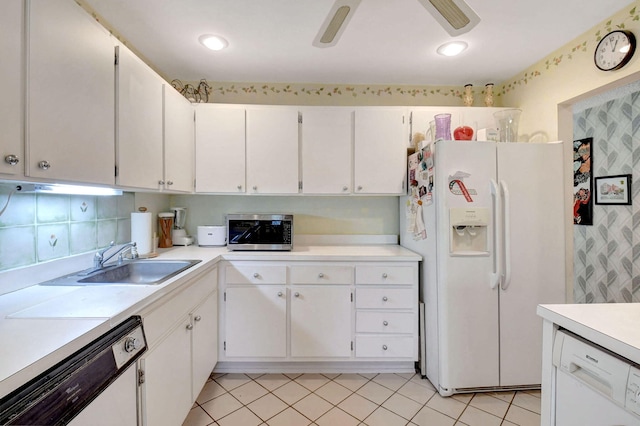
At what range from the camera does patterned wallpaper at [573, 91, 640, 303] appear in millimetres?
2500

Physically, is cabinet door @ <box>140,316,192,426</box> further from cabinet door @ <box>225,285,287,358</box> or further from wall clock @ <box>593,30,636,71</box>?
wall clock @ <box>593,30,636,71</box>

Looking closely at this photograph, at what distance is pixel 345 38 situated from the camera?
1.90 m

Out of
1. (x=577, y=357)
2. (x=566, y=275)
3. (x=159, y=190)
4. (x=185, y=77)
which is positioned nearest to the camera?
(x=577, y=357)

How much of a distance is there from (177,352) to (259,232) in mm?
1016

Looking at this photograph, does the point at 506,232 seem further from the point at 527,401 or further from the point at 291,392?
the point at 291,392

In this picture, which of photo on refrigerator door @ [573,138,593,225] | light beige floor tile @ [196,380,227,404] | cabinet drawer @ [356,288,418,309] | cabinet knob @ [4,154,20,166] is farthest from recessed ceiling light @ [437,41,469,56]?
light beige floor tile @ [196,380,227,404]

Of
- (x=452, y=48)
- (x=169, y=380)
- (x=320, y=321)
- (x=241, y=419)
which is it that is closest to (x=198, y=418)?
(x=241, y=419)

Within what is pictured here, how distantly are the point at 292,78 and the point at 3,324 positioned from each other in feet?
7.74

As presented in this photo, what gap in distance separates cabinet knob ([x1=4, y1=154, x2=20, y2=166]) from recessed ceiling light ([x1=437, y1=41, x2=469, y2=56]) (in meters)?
2.36

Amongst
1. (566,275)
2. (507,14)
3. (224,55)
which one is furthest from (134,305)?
(566,275)

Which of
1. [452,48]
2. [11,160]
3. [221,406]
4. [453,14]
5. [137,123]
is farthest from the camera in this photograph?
[452,48]

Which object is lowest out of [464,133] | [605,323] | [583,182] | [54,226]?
[605,323]

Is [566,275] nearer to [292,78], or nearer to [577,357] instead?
[577,357]

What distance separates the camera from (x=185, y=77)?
8.16ft
